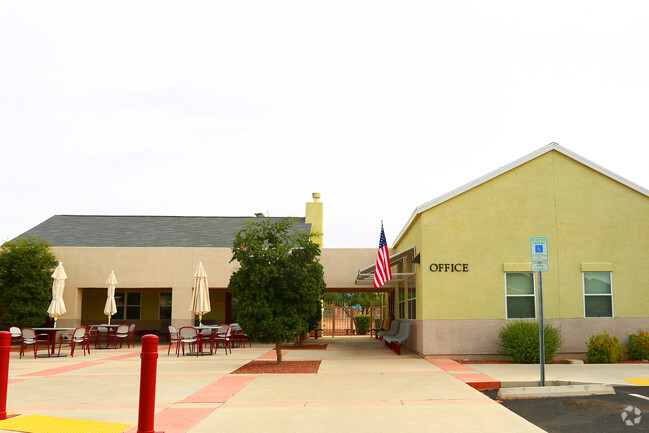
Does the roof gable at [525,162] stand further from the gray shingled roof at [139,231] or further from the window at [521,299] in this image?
the gray shingled roof at [139,231]

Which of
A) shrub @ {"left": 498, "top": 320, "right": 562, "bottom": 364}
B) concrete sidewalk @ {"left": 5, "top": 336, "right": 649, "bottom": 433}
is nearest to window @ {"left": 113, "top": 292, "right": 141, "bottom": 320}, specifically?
concrete sidewalk @ {"left": 5, "top": 336, "right": 649, "bottom": 433}

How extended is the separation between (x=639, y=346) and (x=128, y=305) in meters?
22.4

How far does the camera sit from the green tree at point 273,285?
1508 centimetres

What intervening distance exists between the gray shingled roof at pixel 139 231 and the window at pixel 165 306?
2.95m

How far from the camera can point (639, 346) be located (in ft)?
51.2

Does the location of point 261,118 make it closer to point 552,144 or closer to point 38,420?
point 552,144

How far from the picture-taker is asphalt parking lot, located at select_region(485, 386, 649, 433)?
24.8 ft

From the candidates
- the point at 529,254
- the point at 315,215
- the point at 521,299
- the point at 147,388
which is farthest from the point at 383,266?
the point at 315,215

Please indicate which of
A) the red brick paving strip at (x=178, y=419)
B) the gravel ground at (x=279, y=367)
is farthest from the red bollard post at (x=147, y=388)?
the gravel ground at (x=279, y=367)

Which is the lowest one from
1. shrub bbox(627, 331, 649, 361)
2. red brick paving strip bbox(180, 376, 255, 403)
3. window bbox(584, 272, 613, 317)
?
red brick paving strip bbox(180, 376, 255, 403)

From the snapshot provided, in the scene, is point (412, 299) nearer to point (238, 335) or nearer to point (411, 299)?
point (411, 299)

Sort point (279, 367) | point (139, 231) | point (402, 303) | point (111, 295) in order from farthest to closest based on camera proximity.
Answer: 1. point (139, 231)
2. point (402, 303)
3. point (111, 295)
4. point (279, 367)

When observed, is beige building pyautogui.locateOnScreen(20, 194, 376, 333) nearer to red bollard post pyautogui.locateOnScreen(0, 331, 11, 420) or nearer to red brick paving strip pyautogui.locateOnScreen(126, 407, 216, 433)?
red brick paving strip pyautogui.locateOnScreen(126, 407, 216, 433)

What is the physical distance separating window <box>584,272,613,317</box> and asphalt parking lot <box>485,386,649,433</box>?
242 inches
